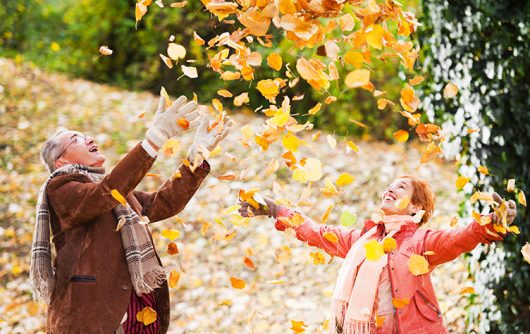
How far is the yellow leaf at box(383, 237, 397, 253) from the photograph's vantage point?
2430 millimetres

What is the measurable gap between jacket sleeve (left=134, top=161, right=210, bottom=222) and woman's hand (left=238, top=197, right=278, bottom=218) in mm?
184

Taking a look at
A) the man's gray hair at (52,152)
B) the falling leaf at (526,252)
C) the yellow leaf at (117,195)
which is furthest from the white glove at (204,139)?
the falling leaf at (526,252)

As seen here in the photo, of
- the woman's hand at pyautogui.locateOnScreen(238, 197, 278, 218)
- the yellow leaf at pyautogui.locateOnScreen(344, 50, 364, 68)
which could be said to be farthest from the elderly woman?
the yellow leaf at pyautogui.locateOnScreen(344, 50, 364, 68)

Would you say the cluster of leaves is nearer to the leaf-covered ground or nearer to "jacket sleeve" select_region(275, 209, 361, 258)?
the leaf-covered ground

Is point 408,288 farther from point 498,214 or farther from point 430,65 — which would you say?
point 430,65

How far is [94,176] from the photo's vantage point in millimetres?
2510

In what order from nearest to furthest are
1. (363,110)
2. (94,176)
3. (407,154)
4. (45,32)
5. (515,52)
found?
1. (94,176)
2. (515,52)
3. (407,154)
4. (363,110)
5. (45,32)

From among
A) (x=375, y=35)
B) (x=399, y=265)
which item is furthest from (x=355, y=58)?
(x=399, y=265)

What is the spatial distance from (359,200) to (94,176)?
12.1 ft

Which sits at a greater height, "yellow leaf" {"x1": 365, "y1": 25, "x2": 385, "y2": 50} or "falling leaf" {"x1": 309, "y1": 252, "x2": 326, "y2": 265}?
"yellow leaf" {"x1": 365, "y1": 25, "x2": 385, "y2": 50}

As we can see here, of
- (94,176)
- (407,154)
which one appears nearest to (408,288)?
(94,176)

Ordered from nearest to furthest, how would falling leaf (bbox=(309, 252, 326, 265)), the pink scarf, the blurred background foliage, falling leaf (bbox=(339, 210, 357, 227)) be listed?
the pink scarf, falling leaf (bbox=(309, 252, 326, 265)), falling leaf (bbox=(339, 210, 357, 227)), the blurred background foliage

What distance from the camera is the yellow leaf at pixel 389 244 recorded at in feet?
7.97

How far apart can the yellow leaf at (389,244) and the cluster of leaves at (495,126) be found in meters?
1.14
